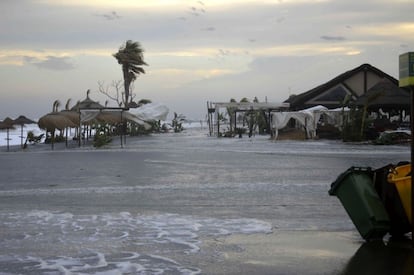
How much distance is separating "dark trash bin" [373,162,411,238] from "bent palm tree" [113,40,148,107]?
5618cm

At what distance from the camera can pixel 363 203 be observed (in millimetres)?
7953

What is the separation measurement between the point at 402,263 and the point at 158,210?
16.6ft

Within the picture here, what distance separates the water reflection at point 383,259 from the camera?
654cm

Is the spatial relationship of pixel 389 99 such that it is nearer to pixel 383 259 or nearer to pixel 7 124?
pixel 7 124

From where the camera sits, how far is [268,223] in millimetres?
9461

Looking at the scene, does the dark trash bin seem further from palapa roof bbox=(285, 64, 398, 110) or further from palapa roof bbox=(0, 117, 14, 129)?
palapa roof bbox=(285, 64, 398, 110)

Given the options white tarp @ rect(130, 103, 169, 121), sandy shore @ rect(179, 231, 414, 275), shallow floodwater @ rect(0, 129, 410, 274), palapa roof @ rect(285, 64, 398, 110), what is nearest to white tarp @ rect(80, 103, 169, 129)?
white tarp @ rect(130, 103, 169, 121)

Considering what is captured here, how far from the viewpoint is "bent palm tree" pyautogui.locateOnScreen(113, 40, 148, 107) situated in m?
62.9

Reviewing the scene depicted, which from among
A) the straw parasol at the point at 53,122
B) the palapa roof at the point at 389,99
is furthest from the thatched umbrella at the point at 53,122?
the palapa roof at the point at 389,99

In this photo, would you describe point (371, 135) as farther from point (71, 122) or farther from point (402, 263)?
point (402, 263)

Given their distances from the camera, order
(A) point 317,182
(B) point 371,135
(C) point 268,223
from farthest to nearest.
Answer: (B) point 371,135
(A) point 317,182
(C) point 268,223

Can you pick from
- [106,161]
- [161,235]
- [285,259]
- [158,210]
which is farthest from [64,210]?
[106,161]

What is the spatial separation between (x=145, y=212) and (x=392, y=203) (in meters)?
4.43

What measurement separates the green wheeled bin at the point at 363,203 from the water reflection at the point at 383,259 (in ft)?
0.67
